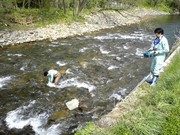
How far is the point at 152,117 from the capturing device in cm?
595

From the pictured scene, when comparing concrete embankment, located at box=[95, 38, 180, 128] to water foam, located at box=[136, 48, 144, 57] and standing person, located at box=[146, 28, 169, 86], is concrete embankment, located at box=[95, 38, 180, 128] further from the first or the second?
water foam, located at box=[136, 48, 144, 57]

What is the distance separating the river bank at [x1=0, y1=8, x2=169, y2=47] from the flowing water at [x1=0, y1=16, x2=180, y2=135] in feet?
4.44

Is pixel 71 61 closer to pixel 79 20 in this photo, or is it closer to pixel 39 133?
pixel 39 133

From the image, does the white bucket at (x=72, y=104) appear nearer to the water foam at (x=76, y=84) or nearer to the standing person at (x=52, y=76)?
the water foam at (x=76, y=84)

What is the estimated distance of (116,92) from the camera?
11.0 metres

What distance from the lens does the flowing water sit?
848 cm

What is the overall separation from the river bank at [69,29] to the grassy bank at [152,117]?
14250 millimetres

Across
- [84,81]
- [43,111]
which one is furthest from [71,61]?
[43,111]

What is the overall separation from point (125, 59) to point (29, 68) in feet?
22.0

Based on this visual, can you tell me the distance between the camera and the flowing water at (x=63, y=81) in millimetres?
8477

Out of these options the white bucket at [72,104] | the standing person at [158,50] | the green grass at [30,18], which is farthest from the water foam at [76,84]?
the green grass at [30,18]

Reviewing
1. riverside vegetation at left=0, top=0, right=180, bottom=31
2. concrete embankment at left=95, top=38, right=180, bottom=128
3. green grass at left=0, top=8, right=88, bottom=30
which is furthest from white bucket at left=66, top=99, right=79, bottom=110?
green grass at left=0, top=8, right=88, bottom=30

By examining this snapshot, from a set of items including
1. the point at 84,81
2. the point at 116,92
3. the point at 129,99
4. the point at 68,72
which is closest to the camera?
the point at 129,99

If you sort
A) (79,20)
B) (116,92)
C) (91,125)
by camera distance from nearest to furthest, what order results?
(91,125), (116,92), (79,20)
